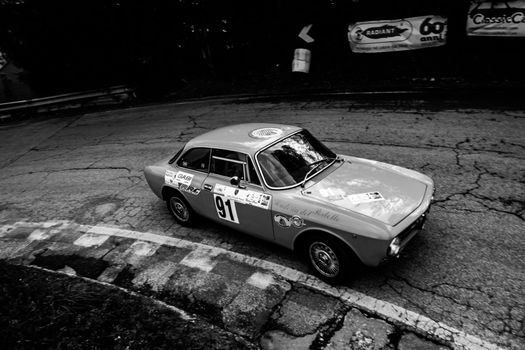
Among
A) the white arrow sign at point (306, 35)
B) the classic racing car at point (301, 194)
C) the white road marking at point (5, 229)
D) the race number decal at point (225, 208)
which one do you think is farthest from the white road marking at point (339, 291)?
the white arrow sign at point (306, 35)

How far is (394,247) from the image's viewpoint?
372cm

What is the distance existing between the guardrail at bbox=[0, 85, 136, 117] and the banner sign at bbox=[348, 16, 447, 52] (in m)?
10.3

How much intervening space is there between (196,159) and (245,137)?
2.87ft

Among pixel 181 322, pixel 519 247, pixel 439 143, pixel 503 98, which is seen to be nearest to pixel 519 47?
pixel 503 98

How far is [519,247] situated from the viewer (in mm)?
4340

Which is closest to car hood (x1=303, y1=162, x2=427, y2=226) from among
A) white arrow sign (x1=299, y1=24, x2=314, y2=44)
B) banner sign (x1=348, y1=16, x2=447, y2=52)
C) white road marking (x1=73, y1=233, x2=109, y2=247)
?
white road marking (x1=73, y1=233, x2=109, y2=247)

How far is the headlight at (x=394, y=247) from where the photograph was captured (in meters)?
3.68

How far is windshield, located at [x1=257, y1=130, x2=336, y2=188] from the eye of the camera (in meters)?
4.54

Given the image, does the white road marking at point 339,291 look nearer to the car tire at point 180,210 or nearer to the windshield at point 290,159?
the car tire at point 180,210

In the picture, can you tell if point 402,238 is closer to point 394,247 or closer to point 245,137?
point 394,247

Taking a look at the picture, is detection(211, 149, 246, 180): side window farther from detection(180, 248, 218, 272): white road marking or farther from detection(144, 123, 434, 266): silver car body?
detection(180, 248, 218, 272): white road marking

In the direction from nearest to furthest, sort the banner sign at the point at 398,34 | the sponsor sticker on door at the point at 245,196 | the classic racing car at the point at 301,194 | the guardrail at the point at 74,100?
the classic racing car at the point at 301,194
the sponsor sticker on door at the point at 245,196
the banner sign at the point at 398,34
the guardrail at the point at 74,100

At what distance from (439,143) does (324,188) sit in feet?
14.1

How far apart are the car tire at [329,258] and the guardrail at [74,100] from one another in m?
14.7
